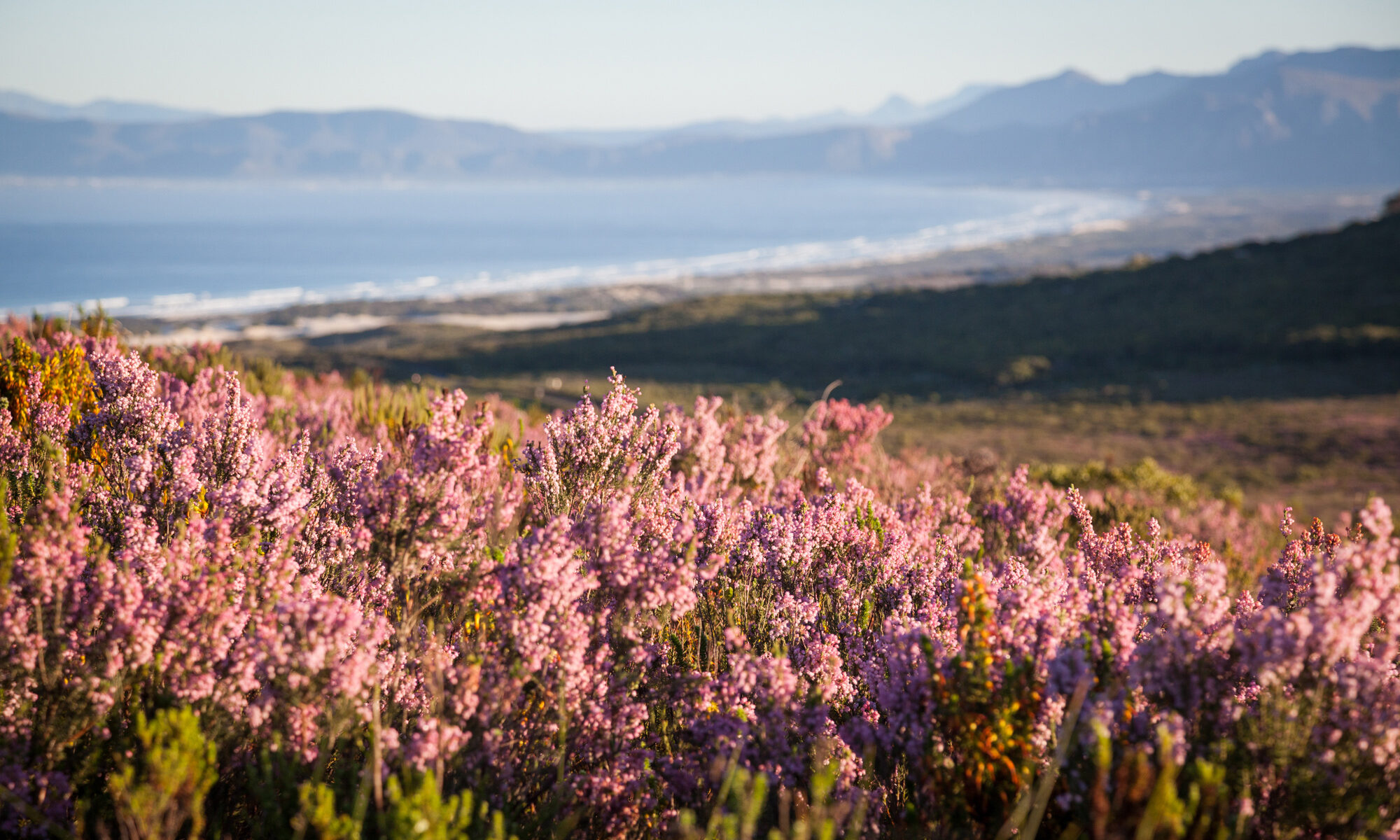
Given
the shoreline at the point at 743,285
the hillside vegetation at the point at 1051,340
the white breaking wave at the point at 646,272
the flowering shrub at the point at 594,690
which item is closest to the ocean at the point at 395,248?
the white breaking wave at the point at 646,272

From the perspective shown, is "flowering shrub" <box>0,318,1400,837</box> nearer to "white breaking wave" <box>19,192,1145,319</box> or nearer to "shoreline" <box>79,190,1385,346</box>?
"shoreline" <box>79,190,1385,346</box>

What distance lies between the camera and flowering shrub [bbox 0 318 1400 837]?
2.24 m

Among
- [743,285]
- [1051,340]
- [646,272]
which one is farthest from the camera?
[646,272]

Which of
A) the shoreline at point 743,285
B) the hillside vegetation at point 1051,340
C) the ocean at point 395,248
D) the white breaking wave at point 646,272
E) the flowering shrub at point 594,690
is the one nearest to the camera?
the flowering shrub at point 594,690

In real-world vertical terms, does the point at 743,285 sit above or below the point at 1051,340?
above

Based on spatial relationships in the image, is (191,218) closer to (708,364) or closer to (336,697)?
(708,364)

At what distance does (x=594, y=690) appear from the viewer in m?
2.63

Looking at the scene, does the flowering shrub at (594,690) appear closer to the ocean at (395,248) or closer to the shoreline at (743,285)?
the shoreline at (743,285)

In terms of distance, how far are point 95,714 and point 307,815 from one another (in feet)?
2.38

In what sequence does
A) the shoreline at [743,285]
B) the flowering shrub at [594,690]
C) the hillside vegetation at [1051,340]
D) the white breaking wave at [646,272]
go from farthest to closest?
the white breaking wave at [646,272], the shoreline at [743,285], the hillside vegetation at [1051,340], the flowering shrub at [594,690]

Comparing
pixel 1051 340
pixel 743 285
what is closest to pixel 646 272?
pixel 743 285

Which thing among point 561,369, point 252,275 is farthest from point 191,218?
point 561,369

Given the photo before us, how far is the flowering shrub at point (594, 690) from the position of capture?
224cm

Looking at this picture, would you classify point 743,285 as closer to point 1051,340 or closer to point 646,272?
point 646,272
